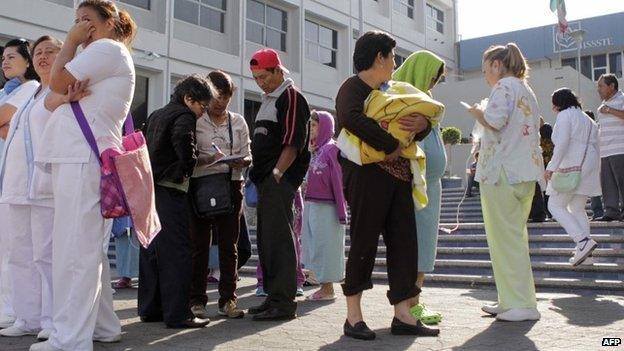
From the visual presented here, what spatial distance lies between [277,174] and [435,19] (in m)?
34.5

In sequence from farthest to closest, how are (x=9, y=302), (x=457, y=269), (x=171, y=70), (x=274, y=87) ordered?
(x=171, y=70) < (x=457, y=269) < (x=274, y=87) < (x=9, y=302)

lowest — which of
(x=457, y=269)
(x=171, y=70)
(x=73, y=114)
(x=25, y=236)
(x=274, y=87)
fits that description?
(x=457, y=269)

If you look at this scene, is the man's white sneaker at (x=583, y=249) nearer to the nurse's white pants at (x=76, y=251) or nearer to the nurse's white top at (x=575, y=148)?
the nurse's white top at (x=575, y=148)

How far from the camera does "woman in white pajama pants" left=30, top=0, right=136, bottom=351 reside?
3535mm

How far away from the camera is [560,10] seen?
111 ft

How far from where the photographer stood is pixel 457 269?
8227 mm

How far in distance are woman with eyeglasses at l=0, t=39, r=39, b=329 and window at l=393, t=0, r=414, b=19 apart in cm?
2897

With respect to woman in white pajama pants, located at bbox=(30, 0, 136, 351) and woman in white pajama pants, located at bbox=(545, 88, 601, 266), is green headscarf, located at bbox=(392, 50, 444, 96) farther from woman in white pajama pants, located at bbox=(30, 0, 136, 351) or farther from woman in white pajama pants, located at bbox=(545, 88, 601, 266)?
woman in white pajama pants, located at bbox=(545, 88, 601, 266)

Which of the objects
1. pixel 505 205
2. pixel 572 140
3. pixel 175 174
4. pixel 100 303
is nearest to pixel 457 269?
pixel 572 140

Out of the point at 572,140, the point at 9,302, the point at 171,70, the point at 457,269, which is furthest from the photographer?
the point at 171,70

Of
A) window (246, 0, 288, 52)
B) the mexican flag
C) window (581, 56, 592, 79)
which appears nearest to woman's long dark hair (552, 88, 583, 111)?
window (246, 0, 288, 52)

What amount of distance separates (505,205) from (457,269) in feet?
11.5

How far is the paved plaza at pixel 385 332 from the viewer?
382 cm

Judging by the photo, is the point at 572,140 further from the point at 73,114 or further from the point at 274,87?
the point at 73,114
